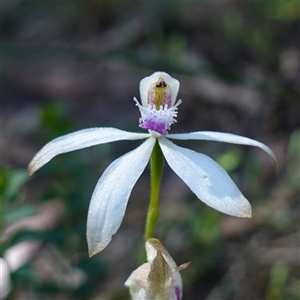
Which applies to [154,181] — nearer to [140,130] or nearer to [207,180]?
[207,180]

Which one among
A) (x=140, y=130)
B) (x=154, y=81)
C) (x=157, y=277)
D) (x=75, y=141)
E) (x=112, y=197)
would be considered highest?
(x=140, y=130)

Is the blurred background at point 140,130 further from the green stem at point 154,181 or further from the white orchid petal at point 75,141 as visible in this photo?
the green stem at point 154,181

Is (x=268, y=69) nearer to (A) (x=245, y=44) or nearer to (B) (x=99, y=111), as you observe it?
(A) (x=245, y=44)

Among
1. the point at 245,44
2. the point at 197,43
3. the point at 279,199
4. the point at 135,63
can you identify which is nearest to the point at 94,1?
the point at 197,43

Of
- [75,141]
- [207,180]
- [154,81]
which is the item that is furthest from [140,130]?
[207,180]

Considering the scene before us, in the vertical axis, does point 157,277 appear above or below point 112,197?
below

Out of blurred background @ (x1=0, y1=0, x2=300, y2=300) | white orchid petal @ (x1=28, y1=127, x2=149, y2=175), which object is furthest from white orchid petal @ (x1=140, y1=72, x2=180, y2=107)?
blurred background @ (x1=0, y1=0, x2=300, y2=300)

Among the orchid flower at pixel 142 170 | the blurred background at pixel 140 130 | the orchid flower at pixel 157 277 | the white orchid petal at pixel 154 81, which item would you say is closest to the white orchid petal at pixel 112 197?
the orchid flower at pixel 142 170
